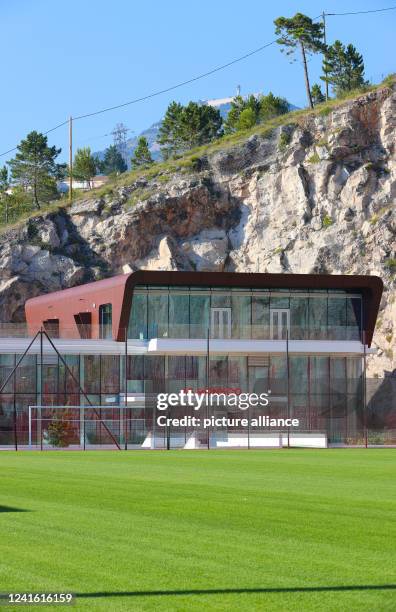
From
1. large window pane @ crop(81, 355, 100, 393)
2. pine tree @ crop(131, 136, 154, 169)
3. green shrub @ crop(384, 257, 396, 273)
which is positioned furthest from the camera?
pine tree @ crop(131, 136, 154, 169)

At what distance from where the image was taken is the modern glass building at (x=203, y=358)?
7388 cm

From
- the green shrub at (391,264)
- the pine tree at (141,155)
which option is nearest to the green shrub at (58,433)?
the green shrub at (391,264)

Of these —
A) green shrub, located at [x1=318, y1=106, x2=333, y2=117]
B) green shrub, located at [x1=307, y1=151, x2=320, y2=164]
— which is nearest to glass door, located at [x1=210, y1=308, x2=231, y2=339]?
green shrub, located at [x1=307, y1=151, x2=320, y2=164]

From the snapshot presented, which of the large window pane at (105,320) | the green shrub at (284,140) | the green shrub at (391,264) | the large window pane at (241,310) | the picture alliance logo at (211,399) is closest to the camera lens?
the picture alliance logo at (211,399)

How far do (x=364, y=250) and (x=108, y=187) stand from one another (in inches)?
1221

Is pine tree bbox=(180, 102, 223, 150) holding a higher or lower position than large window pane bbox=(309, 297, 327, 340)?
higher

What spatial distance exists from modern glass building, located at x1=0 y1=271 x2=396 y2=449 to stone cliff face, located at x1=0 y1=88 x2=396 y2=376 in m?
25.0

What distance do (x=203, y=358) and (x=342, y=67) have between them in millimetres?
71380

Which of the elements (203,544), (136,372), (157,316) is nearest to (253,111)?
(157,316)

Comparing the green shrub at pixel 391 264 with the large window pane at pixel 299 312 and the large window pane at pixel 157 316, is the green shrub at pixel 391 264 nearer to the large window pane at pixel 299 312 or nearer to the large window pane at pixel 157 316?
the large window pane at pixel 299 312

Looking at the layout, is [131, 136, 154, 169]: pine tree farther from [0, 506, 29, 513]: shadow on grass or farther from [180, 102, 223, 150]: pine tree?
[0, 506, 29, 513]: shadow on grass

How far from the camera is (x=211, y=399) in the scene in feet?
247

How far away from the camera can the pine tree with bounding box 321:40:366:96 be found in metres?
139

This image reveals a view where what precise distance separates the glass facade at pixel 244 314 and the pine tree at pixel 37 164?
226 feet
